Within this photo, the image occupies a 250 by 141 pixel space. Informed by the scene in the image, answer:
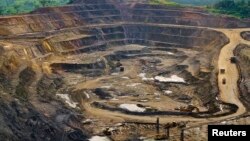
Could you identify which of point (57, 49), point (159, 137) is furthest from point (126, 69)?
point (159, 137)

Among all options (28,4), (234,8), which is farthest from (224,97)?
(28,4)

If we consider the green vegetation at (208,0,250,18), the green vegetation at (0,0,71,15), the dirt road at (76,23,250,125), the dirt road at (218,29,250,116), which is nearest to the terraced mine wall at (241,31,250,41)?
the dirt road at (218,29,250,116)

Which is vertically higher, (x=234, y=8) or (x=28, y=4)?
(x=28, y=4)

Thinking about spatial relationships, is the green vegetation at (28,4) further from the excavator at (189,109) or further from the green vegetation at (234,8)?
the excavator at (189,109)

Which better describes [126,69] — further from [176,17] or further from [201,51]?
[176,17]

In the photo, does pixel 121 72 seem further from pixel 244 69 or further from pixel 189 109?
pixel 189 109

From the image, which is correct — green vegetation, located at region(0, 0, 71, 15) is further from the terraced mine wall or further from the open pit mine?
the terraced mine wall

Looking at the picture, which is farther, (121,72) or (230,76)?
(121,72)
